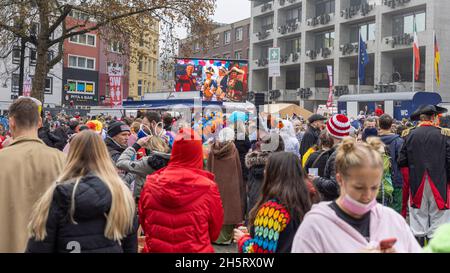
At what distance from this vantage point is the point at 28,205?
3980 millimetres

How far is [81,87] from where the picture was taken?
55.2 metres

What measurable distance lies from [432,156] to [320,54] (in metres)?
44.6

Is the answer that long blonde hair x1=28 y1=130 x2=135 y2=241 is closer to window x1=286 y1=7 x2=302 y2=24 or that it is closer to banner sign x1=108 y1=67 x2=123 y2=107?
banner sign x1=108 y1=67 x2=123 y2=107

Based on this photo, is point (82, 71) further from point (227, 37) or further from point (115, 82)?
point (115, 82)

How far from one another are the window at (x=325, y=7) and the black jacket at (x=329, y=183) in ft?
157

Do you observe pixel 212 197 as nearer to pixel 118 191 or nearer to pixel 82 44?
pixel 118 191

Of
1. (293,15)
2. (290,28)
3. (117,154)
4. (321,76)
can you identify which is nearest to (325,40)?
(321,76)

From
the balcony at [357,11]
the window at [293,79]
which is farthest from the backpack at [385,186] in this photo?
the window at [293,79]

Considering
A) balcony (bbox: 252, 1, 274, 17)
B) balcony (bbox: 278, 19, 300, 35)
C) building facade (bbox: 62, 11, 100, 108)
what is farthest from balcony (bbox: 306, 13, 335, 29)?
building facade (bbox: 62, 11, 100, 108)

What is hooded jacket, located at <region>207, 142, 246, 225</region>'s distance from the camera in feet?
26.9

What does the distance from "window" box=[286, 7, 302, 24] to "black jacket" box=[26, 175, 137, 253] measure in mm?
54173

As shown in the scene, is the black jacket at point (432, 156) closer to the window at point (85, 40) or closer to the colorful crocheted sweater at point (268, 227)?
the colorful crocheted sweater at point (268, 227)

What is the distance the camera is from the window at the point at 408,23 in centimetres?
4044
